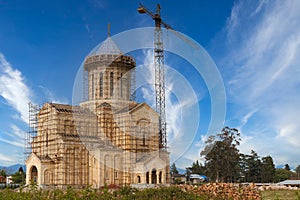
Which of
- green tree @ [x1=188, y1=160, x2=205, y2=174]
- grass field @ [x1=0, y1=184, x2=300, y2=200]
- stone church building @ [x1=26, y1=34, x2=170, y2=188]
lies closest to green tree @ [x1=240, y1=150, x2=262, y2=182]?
green tree @ [x1=188, y1=160, x2=205, y2=174]

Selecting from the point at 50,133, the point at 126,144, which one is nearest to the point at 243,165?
the point at 126,144

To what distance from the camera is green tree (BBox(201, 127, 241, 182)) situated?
56.8 m

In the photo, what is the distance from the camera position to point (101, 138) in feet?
141

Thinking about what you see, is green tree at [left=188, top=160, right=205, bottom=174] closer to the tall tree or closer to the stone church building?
the tall tree

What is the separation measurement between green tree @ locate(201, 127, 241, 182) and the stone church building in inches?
583

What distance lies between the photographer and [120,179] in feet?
135

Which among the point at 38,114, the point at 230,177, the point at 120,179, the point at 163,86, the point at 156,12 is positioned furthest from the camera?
the point at 230,177

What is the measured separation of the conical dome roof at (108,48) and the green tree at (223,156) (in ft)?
59.9

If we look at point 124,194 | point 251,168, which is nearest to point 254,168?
point 251,168

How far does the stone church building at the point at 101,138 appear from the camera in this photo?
132 ft

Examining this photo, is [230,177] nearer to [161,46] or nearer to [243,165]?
[243,165]

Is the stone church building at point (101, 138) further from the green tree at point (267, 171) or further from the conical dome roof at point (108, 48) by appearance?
the green tree at point (267, 171)

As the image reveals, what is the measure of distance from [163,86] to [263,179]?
23268 millimetres

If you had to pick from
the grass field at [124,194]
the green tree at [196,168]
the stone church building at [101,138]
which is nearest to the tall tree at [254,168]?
the green tree at [196,168]
